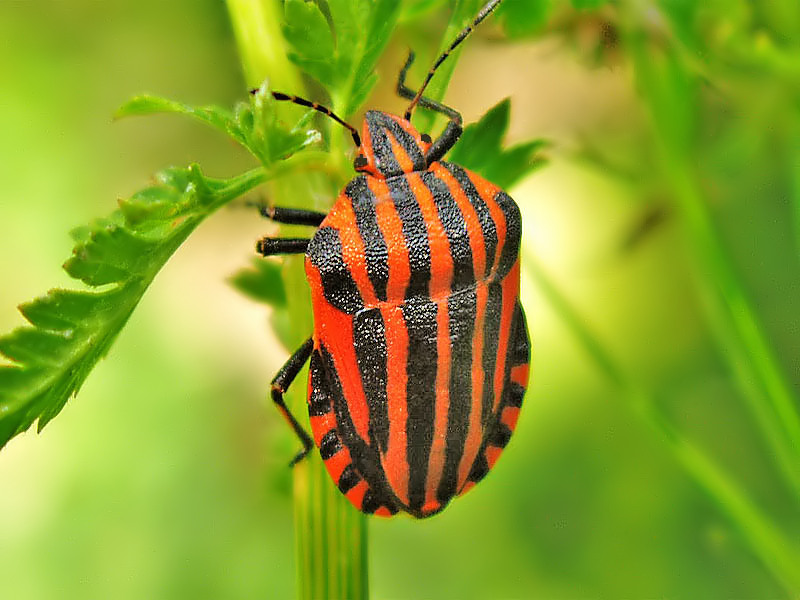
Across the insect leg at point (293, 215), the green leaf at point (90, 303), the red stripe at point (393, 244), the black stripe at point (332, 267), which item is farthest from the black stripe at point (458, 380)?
the green leaf at point (90, 303)

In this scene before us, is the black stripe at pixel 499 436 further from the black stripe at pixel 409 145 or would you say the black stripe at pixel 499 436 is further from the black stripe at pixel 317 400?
the black stripe at pixel 409 145

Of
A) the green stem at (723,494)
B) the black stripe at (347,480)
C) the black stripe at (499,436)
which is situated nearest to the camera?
the black stripe at (347,480)

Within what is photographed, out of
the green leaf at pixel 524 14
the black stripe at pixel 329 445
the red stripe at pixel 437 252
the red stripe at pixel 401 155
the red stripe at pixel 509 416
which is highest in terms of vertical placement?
the green leaf at pixel 524 14

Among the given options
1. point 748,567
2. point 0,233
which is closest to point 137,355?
point 0,233

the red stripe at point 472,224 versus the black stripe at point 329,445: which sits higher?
the red stripe at point 472,224

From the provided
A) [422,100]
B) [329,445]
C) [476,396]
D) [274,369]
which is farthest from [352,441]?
[274,369]

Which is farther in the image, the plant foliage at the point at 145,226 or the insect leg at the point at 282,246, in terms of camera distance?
the insect leg at the point at 282,246

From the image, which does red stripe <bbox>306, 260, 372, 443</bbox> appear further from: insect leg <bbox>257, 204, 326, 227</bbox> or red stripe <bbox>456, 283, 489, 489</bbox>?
red stripe <bbox>456, 283, 489, 489</bbox>
